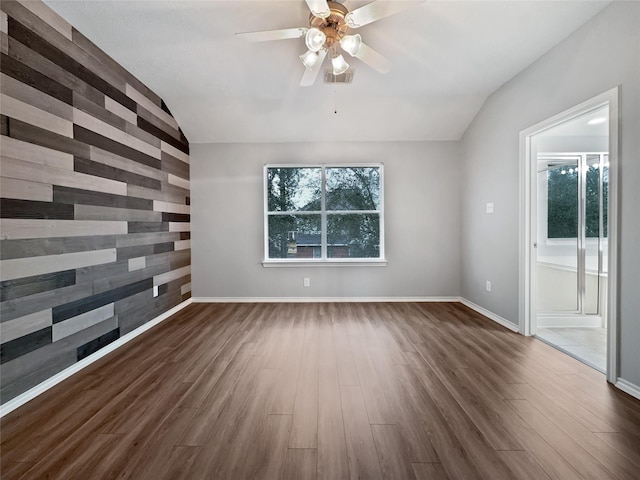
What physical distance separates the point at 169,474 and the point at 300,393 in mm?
845

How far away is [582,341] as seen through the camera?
281 centimetres

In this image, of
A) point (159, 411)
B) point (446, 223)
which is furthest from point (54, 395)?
point (446, 223)

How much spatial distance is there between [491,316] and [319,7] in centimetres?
364

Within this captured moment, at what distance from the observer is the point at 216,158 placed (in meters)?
4.30

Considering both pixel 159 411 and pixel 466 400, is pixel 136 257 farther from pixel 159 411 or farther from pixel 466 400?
pixel 466 400

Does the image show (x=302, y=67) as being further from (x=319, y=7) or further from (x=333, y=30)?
(x=319, y=7)

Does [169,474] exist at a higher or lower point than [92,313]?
lower

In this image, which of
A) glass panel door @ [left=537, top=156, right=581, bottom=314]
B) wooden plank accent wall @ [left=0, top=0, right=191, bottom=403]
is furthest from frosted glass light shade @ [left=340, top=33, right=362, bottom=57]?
glass panel door @ [left=537, top=156, right=581, bottom=314]

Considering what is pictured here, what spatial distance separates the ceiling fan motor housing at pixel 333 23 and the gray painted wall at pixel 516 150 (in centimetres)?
190

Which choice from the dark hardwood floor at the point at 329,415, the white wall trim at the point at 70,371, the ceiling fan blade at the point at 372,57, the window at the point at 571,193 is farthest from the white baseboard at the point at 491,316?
the white wall trim at the point at 70,371

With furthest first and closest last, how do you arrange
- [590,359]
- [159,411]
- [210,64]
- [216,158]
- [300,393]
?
1. [216,158]
2. [210,64]
3. [590,359]
4. [300,393]
5. [159,411]

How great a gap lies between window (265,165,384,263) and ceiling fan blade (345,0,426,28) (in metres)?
2.56

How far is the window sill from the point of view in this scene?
4297mm

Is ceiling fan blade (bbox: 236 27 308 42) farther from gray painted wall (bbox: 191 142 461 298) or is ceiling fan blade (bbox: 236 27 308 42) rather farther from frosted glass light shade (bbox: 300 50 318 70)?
gray painted wall (bbox: 191 142 461 298)
